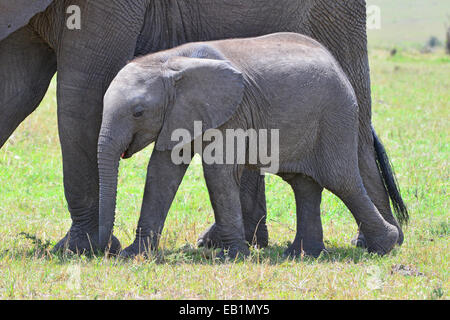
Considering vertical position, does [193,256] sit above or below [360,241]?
above

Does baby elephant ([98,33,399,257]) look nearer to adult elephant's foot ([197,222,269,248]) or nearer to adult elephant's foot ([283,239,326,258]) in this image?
adult elephant's foot ([283,239,326,258])

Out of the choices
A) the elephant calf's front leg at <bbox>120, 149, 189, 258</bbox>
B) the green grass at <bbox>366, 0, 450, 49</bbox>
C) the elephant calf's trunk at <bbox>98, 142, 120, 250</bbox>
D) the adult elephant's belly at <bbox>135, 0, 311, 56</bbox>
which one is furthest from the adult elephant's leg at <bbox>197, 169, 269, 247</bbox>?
the green grass at <bbox>366, 0, 450, 49</bbox>

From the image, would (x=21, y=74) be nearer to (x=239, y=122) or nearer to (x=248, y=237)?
(x=239, y=122)

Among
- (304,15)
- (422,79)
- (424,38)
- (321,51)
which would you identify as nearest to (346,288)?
(321,51)

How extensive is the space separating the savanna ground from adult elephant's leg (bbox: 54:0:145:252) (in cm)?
70

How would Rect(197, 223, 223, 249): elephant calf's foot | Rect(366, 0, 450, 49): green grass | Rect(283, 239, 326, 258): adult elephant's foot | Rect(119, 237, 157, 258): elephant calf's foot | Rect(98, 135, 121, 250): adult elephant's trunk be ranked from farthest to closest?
1. Rect(366, 0, 450, 49): green grass
2. Rect(197, 223, 223, 249): elephant calf's foot
3. Rect(283, 239, 326, 258): adult elephant's foot
4. Rect(119, 237, 157, 258): elephant calf's foot
5. Rect(98, 135, 121, 250): adult elephant's trunk

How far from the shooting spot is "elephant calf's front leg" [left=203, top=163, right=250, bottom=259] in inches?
Answer: 243

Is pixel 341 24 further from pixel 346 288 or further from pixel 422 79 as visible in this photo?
pixel 422 79

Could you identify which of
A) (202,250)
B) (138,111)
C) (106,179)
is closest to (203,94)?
(138,111)

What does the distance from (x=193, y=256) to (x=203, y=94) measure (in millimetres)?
1217

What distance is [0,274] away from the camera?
18.7 feet

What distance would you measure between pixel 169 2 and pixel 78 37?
816 millimetres

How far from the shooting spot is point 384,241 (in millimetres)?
6797
